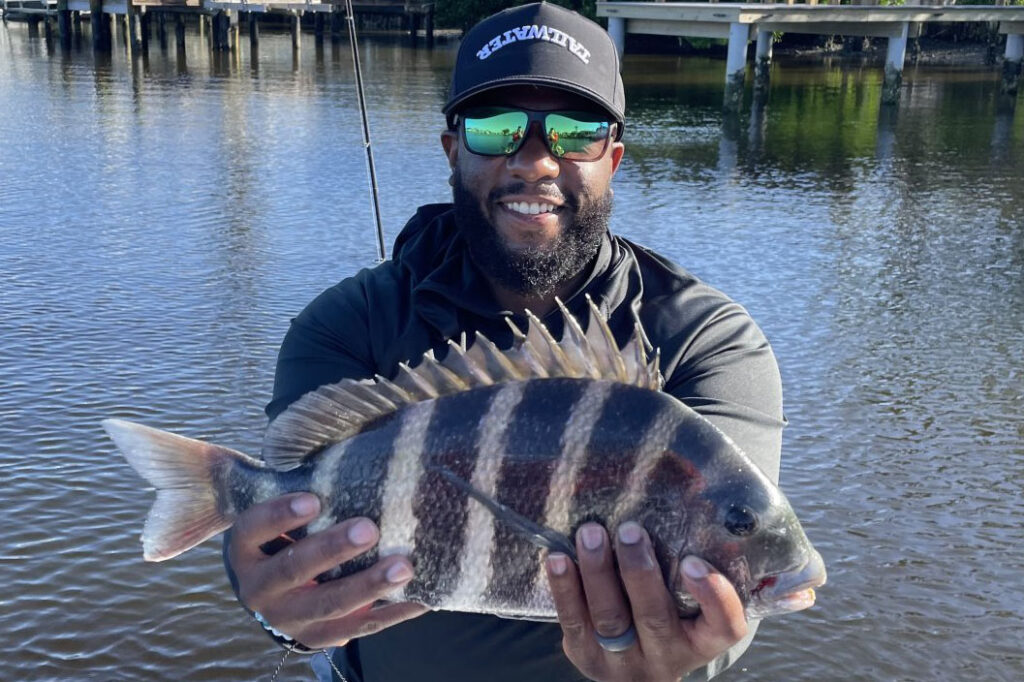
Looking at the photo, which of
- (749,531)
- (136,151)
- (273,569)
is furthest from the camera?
(136,151)

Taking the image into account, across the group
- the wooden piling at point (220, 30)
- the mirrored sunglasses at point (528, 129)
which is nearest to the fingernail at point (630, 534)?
the mirrored sunglasses at point (528, 129)

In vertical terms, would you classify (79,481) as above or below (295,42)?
below

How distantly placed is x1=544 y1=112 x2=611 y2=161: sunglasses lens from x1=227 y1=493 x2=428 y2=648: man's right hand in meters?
1.31

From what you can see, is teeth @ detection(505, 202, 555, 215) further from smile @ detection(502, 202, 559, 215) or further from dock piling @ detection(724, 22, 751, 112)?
dock piling @ detection(724, 22, 751, 112)

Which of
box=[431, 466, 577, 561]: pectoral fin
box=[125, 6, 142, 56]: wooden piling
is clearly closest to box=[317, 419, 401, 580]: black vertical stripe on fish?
box=[431, 466, 577, 561]: pectoral fin

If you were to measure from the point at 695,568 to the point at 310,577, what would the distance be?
2.87 ft

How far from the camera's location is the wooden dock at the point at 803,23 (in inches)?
1238

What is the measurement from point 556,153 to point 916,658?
4.63 m

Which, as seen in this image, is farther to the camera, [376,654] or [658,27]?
[658,27]

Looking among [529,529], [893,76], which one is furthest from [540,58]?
[893,76]

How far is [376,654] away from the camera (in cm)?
310

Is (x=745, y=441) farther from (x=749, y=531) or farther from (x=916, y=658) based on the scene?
(x=916, y=658)

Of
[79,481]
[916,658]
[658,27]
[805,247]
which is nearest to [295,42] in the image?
[658,27]

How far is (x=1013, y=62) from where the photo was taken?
34.8m
